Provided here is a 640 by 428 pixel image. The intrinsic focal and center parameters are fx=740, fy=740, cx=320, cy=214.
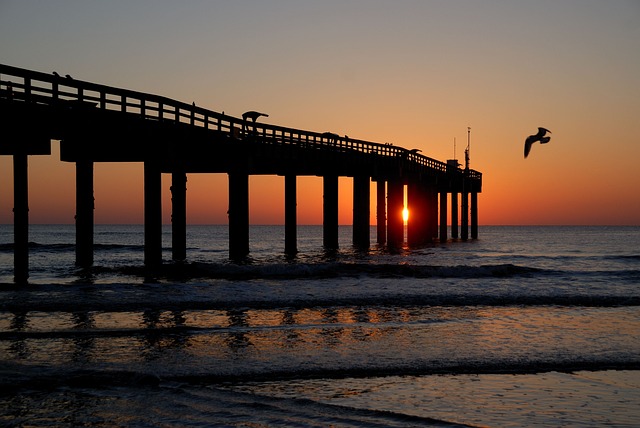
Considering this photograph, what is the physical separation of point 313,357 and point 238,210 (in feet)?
76.8

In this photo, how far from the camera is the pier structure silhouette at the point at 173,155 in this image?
68.8 ft

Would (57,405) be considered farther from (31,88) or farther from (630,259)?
(630,259)

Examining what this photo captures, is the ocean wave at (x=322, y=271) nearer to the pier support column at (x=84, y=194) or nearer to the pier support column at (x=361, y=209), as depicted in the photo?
the pier support column at (x=84, y=194)

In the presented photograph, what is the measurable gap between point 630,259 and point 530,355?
44.0 metres

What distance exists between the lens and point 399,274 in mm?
30438

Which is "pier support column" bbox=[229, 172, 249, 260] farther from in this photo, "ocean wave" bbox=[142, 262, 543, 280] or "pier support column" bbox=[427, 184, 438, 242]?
"pier support column" bbox=[427, 184, 438, 242]

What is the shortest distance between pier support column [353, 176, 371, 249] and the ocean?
25.9 meters

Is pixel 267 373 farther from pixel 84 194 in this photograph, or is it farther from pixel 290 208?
pixel 290 208

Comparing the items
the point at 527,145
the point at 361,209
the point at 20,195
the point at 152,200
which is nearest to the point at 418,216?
the point at 361,209

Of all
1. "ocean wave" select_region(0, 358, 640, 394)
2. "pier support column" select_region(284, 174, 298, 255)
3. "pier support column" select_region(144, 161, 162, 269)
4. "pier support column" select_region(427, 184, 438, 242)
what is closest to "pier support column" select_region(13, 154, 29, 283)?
"pier support column" select_region(144, 161, 162, 269)

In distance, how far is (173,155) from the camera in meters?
27.3

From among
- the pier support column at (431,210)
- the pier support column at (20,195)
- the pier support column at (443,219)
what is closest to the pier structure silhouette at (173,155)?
the pier support column at (20,195)

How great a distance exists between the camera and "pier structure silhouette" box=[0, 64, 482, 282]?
68.8ft

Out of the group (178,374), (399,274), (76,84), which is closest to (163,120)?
(76,84)
